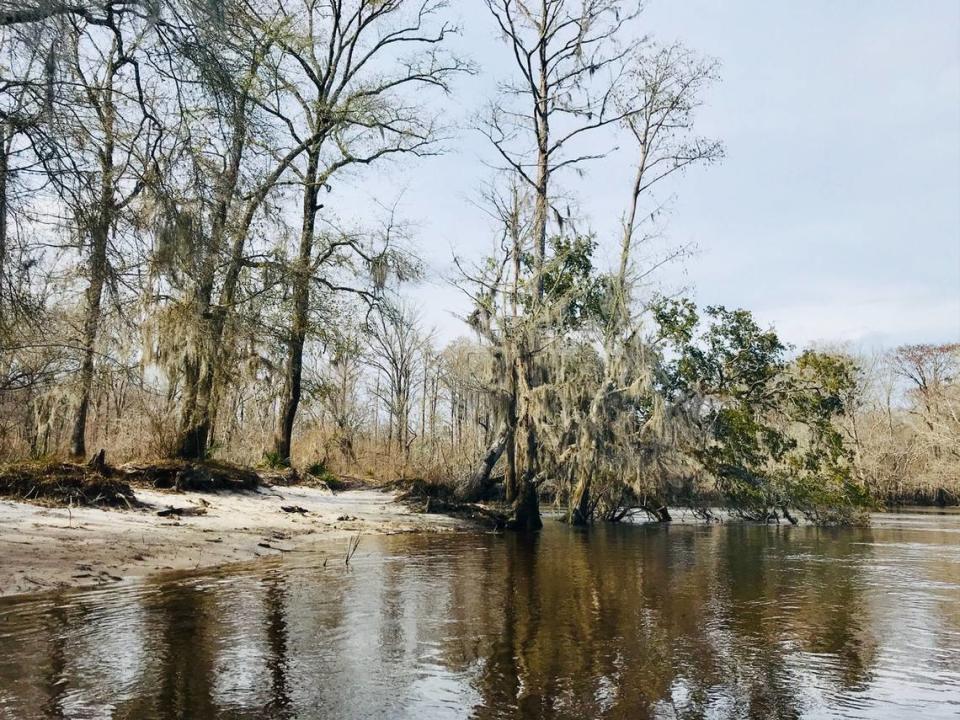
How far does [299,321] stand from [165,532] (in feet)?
27.0

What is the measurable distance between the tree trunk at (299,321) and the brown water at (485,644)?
27.8ft

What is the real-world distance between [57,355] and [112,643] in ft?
19.5

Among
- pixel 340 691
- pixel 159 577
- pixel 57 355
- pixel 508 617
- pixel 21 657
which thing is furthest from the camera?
pixel 57 355

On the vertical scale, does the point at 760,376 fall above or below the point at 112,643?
above

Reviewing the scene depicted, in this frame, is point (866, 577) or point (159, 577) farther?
point (866, 577)

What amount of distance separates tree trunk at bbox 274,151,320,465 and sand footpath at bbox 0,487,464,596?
2.57 metres

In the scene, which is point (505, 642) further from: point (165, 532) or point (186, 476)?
point (186, 476)

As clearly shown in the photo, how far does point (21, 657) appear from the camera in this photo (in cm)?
538

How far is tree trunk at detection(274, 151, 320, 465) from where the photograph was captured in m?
18.5

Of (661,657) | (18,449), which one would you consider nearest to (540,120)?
(18,449)

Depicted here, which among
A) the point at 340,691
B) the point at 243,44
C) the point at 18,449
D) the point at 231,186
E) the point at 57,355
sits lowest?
the point at 340,691

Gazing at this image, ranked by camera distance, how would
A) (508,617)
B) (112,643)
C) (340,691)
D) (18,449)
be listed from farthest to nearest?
(18,449)
(508,617)
(112,643)
(340,691)

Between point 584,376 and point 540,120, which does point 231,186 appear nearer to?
point 584,376

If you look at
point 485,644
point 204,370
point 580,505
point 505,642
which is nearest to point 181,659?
point 485,644
